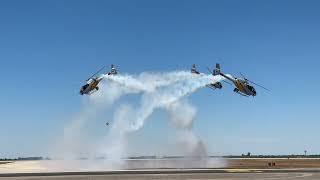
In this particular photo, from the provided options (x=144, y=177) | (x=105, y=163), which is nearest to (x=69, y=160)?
(x=105, y=163)

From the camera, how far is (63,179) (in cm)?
7450

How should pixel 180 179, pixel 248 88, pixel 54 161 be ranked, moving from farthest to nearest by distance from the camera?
pixel 54 161
pixel 248 88
pixel 180 179

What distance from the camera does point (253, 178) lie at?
75750 mm

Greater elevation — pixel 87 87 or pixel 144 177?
pixel 87 87

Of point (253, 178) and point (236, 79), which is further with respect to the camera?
point (236, 79)

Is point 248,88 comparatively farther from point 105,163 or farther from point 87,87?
point 105,163

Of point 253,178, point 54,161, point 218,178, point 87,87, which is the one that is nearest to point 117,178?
point 218,178

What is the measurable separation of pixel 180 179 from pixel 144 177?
626cm

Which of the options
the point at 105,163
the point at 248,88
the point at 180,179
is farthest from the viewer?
the point at 105,163

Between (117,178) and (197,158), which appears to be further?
(197,158)

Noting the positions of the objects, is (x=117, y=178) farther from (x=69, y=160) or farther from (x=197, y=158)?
(x=69, y=160)

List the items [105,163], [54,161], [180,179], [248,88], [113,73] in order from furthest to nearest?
[54,161] < [105,163] < [113,73] < [248,88] < [180,179]

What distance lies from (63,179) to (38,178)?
5294mm

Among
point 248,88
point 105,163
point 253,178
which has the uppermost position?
point 248,88
